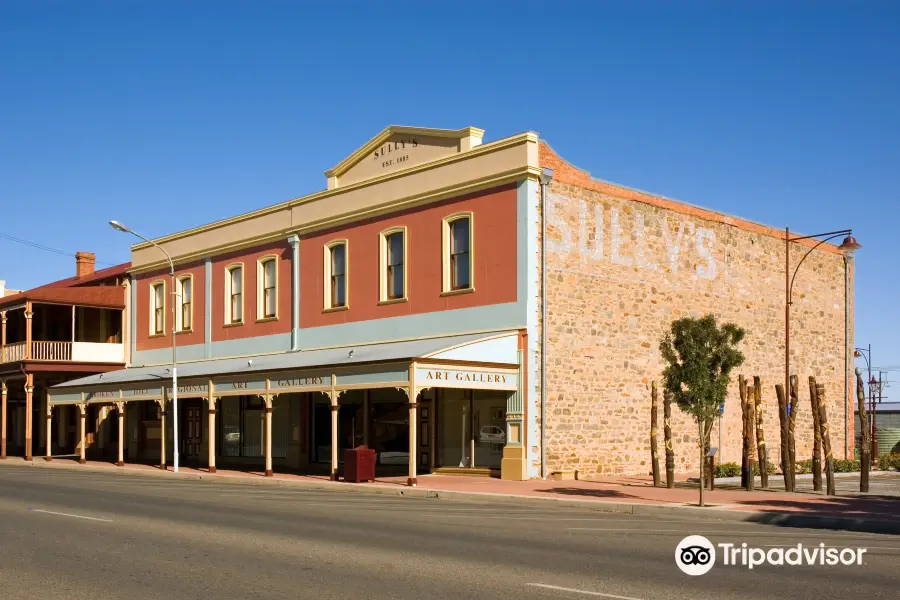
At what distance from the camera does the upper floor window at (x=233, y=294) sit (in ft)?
117

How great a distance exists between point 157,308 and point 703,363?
26.3 metres

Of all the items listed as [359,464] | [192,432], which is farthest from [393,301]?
[192,432]

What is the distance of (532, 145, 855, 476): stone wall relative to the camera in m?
26.4

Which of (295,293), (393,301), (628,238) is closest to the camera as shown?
(628,238)

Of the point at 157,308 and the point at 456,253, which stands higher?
the point at 456,253

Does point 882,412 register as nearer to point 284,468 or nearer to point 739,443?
point 739,443

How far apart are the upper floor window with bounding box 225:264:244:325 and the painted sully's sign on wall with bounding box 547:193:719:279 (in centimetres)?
1364

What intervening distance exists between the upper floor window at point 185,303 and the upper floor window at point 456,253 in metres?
14.0

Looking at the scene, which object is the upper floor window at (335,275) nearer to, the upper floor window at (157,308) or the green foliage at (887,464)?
the upper floor window at (157,308)

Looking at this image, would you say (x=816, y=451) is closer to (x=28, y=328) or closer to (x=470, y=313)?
(x=470, y=313)

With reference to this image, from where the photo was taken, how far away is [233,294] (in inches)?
1422

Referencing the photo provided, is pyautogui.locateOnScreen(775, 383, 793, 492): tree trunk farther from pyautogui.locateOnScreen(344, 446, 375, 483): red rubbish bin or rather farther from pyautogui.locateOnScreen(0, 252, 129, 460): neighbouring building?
pyautogui.locateOnScreen(0, 252, 129, 460): neighbouring building

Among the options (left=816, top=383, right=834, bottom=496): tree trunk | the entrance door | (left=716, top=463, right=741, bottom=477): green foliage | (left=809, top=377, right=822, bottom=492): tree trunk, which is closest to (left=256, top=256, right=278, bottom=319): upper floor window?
the entrance door

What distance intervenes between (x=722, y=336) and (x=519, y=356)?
270 inches
